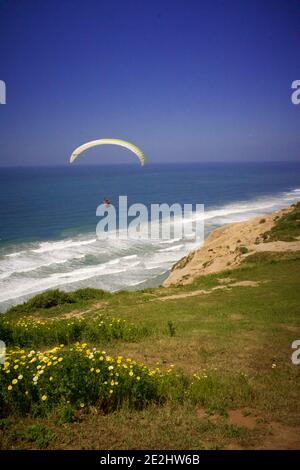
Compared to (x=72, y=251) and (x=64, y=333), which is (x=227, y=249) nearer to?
(x=72, y=251)

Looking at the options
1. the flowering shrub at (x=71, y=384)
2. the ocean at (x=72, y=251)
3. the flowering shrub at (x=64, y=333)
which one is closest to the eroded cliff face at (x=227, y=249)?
the ocean at (x=72, y=251)

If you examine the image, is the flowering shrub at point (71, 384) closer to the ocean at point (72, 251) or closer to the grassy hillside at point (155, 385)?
the grassy hillside at point (155, 385)

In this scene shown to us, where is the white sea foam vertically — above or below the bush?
below

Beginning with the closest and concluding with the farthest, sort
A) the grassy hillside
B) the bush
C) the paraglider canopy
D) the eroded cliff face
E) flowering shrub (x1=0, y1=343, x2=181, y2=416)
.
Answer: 1. the grassy hillside
2. flowering shrub (x1=0, y1=343, x2=181, y2=416)
3. the paraglider canopy
4. the bush
5. the eroded cliff face

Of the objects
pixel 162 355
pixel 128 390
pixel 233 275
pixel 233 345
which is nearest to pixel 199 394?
pixel 128 390

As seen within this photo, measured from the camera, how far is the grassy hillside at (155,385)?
519 centimetres

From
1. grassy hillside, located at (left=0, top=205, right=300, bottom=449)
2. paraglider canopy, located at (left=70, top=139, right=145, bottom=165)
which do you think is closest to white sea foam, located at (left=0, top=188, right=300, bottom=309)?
paraglider canopy, located at (left=70, top=139, right=145, bottom=165)

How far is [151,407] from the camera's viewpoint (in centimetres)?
616

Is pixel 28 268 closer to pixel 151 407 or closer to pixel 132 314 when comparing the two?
pixel 132 314

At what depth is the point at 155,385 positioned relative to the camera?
6.56 meters

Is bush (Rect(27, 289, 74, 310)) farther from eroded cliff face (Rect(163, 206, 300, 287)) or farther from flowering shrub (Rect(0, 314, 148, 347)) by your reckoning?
flowering shrub (Rect(0, 314, 148, 347))

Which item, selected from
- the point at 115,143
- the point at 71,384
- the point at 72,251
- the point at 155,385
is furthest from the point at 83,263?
the point at 71,384

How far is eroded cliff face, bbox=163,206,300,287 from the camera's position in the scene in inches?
1003

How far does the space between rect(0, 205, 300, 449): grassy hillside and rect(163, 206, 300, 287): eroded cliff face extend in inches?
495
